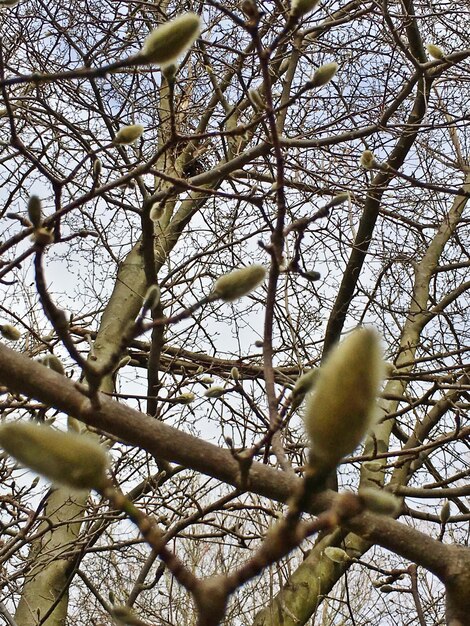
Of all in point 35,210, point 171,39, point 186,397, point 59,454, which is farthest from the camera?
point 186,397

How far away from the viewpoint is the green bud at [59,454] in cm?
70

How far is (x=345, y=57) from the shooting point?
16.1 feet

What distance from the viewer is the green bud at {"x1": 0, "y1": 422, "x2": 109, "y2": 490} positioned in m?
0.70

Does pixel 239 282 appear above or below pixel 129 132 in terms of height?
below

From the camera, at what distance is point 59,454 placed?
70cm

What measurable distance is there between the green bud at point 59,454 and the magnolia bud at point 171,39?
809mm

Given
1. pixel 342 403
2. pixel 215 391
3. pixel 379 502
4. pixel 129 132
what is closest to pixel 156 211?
pixel 129 132

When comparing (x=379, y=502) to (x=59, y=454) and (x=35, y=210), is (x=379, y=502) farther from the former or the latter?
(x=35, y=210)

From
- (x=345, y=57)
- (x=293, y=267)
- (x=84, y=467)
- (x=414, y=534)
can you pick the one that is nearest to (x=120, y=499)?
(x=84, y=467)

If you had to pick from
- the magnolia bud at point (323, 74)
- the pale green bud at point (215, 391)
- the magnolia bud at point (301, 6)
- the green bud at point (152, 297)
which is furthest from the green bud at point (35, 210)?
the pale green bud at point (215, 391)

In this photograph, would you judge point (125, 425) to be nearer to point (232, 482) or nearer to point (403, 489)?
point (232, 482)

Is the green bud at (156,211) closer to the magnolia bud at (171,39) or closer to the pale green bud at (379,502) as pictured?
the magnolia bud at (171,39)

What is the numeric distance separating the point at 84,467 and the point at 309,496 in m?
0.23

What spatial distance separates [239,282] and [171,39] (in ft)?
1.49
